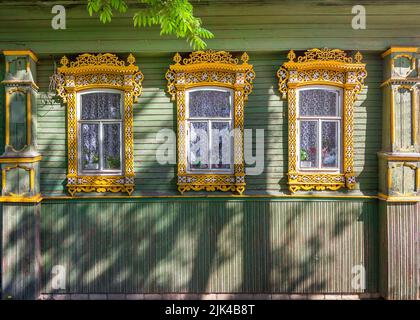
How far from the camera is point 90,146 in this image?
504 cm

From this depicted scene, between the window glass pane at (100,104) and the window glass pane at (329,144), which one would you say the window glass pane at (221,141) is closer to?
the window glass pane at (329,144)

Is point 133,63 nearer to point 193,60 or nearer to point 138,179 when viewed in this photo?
point 193,60

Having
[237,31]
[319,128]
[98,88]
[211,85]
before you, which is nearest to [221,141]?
[211,85]

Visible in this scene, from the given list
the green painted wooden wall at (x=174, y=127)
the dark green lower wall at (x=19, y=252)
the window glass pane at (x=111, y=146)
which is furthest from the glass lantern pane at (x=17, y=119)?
the window glass pane at (x=111, y=146)

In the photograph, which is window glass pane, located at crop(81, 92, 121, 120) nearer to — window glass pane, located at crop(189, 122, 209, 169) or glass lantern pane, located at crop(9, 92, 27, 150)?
glass lantern pane, located at crop(9, 92, 27, 150)

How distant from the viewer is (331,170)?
4949 mm

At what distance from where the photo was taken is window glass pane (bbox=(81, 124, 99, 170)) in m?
5.04

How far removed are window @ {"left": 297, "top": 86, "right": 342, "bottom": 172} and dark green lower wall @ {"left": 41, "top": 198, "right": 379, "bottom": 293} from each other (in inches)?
26.8

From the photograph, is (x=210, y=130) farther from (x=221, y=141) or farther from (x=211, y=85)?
(x=211, y=85)

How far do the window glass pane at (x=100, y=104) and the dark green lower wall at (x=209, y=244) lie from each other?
1.48 meters

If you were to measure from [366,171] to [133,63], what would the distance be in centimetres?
437

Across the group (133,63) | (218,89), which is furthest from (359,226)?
(133,63)

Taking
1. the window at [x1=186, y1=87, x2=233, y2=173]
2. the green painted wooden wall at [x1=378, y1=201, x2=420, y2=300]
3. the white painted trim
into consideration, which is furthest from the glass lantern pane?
the green painted wooden wall at [x1=378, y1=201, x2=420, y2=300]

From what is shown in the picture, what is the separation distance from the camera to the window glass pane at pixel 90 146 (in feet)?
16.5
